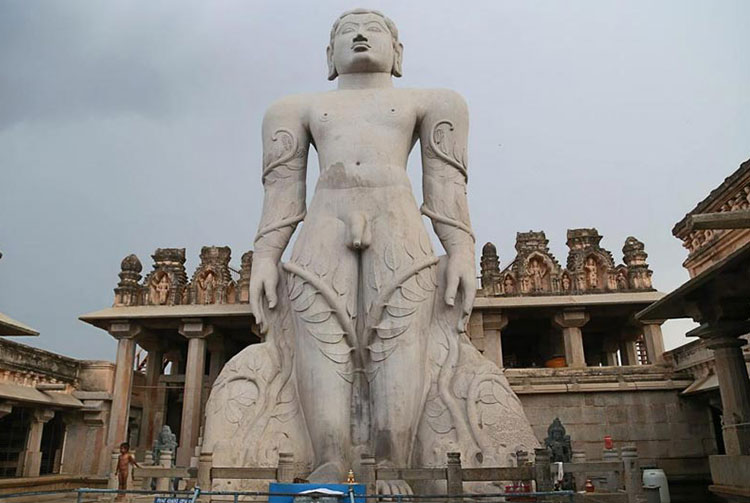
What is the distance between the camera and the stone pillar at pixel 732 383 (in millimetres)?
8555

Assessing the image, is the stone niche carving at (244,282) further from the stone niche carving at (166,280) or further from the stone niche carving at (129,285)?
the stone niche carving at (129,285)

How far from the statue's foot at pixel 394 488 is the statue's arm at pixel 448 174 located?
2557 millimetres

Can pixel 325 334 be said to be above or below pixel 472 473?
above

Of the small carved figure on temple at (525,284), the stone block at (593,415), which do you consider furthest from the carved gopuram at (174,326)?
the stone block at (593,415)

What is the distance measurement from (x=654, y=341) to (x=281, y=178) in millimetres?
13349

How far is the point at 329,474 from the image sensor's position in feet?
21.4

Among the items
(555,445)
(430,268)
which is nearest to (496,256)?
(555,445)

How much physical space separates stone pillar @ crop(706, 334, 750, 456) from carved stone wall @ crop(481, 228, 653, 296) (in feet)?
31.5

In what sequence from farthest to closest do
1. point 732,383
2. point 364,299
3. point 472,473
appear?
point 732,383 < point 364,299 < point 472,473

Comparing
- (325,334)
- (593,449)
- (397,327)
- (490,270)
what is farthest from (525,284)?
(325,334)

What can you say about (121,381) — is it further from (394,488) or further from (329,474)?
(394,488)

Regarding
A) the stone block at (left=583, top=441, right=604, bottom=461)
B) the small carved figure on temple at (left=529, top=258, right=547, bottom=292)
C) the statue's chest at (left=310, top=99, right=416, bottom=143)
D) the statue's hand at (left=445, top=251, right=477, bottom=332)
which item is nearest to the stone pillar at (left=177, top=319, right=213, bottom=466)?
the small carved figure on temple at (left=529, top=258, right=547, bottom=292)

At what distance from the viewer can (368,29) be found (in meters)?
8.48

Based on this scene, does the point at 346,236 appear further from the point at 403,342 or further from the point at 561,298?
the point at 561,298
